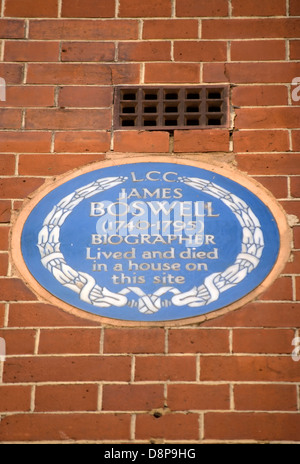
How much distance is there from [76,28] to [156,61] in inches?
20.1

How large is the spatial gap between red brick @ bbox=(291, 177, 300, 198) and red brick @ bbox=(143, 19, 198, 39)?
1.04 m

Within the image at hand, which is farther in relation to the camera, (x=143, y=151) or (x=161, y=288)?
(x=143, y=151)

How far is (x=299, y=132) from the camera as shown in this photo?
422 centimetres

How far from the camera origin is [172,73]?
173 inches

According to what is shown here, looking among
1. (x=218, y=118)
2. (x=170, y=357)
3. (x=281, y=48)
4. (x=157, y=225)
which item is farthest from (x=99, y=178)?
(x=281, y=48)

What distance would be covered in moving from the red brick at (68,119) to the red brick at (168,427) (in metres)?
1.60

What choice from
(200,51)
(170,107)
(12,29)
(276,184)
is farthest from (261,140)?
(12,29)

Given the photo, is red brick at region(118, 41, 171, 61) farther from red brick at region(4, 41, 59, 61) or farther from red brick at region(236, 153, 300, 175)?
red brick at region(236, 153, 300, 175)

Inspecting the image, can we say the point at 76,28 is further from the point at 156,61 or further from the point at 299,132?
the point at 299,132

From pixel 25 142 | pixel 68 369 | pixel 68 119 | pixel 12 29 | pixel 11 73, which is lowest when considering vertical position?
pixel 68 369

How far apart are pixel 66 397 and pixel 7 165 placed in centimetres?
130

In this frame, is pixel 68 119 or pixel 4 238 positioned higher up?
pixel 68 119

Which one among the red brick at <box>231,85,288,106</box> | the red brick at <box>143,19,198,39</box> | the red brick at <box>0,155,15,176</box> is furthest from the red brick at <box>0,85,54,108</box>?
the red brick at <box>231,85,288,106</box>

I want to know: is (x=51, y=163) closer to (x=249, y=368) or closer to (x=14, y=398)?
(x=14, y=398)
